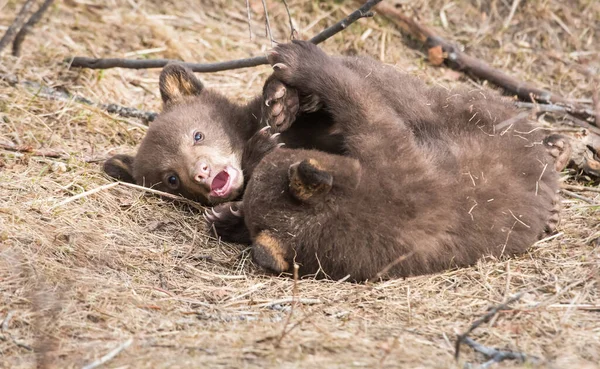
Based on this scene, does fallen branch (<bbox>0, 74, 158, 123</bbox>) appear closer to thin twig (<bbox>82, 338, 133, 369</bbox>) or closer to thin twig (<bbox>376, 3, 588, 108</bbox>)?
thin twig (<bbox>376, 3, 588, 108</bbox>)

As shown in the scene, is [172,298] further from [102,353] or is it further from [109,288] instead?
[102,353]

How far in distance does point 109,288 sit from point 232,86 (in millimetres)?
4496

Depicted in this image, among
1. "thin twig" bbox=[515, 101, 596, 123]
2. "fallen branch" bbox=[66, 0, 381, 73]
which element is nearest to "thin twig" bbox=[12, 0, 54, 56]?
"fallen branch" bbox=[66, 0, 381, 73]

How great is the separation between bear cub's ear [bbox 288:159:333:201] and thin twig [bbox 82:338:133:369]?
139 cm

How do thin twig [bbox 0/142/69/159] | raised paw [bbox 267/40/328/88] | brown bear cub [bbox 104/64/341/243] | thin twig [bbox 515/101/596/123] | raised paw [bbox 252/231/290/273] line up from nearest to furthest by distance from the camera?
raised paw [bbox 252/231/290/273], raised paw [bbox 267/40/328/88], brown bear cub [bbox 104/64/341/243], thin twig [bbox 0/142/69/159], thin twig [bbox 515/101/596/123]

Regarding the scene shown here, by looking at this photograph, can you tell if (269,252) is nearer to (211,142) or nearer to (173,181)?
(211,142)

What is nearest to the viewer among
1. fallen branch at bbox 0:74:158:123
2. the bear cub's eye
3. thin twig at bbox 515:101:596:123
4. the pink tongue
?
the pink tongue

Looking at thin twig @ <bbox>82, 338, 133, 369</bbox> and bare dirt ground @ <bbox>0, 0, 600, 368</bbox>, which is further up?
→ thin twig @ <bbox>82, 338, 133, 369</bbox>

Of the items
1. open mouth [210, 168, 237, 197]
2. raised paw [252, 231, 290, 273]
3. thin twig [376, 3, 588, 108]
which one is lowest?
thin twig [376, 3, 588, 108]

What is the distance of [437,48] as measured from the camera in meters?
9.00

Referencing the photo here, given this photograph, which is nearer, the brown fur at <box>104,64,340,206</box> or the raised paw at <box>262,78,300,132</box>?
the raised paw at <box>262,78,300,132</box>

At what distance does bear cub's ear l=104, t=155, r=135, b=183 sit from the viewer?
258 inches

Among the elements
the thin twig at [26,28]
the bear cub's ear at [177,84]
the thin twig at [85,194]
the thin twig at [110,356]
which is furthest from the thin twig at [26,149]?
the thin twig at [110,356]

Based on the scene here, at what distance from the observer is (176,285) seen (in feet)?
16.4
